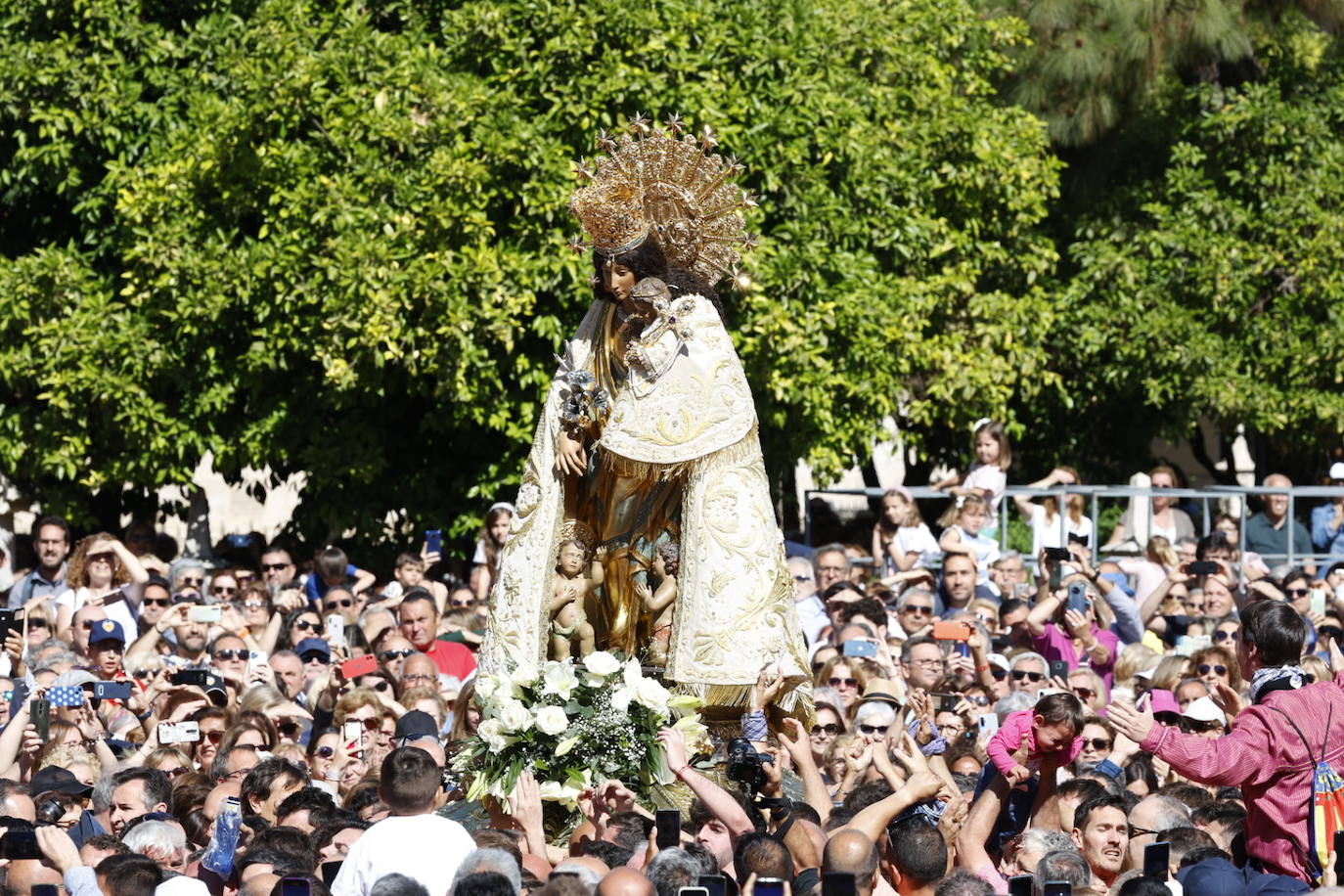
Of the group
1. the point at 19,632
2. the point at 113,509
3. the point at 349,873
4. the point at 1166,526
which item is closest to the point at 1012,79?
the point at 1166,526

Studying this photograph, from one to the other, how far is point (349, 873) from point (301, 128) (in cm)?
1057

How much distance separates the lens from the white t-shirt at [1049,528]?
15305 mm

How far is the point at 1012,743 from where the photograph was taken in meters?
7.69

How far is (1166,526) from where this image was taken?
53.3 feet

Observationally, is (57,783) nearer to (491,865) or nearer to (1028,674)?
(491,865)

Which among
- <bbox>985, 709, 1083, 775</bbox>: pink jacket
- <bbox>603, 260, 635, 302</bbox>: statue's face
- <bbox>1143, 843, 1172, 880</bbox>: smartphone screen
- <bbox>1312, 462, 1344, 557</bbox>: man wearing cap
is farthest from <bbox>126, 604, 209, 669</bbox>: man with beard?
<bbox>1312, 462, 1344, 557</bbox>: man wearing cap

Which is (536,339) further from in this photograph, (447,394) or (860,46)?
(860,46)

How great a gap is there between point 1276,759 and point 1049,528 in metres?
8.63

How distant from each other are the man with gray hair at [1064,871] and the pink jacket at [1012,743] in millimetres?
609

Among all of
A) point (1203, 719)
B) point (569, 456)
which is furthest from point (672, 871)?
point (1203, 719)

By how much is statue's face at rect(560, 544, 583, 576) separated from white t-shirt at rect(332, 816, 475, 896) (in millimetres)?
2876

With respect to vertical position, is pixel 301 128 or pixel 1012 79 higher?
pixel 1012 79

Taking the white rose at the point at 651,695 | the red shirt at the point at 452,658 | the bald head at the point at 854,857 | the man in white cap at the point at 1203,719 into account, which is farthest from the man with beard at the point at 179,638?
the bald head at the point at 854,857

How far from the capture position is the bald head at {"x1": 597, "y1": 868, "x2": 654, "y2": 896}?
5949mm
